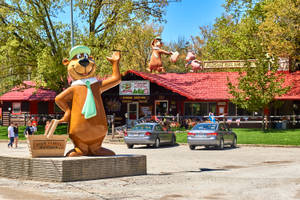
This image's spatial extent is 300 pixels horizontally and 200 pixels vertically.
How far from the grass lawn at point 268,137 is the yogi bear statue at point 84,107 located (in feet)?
50.3

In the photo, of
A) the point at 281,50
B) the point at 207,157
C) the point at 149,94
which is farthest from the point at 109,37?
the point at 207,157

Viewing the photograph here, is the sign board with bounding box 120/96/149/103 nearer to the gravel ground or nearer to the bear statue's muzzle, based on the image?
the gravel ground

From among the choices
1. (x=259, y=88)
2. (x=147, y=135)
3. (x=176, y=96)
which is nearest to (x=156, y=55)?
(x=176, y=96)

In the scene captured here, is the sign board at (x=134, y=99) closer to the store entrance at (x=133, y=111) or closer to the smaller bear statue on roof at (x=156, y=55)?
the store entrance at (x=133, y=111)

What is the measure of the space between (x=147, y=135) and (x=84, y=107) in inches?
499

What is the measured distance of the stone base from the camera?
1212 cm

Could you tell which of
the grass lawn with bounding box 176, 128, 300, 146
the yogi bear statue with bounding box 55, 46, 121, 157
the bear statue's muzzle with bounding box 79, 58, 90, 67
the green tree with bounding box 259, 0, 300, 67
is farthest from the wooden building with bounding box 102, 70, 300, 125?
the bear statue's muzzle with bounding box 79, 58, 90, 67

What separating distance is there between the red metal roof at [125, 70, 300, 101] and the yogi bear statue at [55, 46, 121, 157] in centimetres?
2219

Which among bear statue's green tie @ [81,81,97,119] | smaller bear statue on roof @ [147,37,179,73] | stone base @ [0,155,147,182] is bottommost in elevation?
stone base @ [0,155,147,182]

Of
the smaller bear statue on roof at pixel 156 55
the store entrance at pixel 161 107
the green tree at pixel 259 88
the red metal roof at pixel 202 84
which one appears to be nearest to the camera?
the green tree at pixel 259 88

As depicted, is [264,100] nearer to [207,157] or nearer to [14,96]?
[207,157]

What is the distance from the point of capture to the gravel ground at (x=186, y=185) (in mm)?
10384

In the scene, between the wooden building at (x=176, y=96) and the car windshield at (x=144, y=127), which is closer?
the car windshield at (x=144, y=127)

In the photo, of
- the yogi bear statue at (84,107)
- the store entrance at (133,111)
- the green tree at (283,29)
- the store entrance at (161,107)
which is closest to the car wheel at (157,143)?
the yogi bear statue at (84,107)
